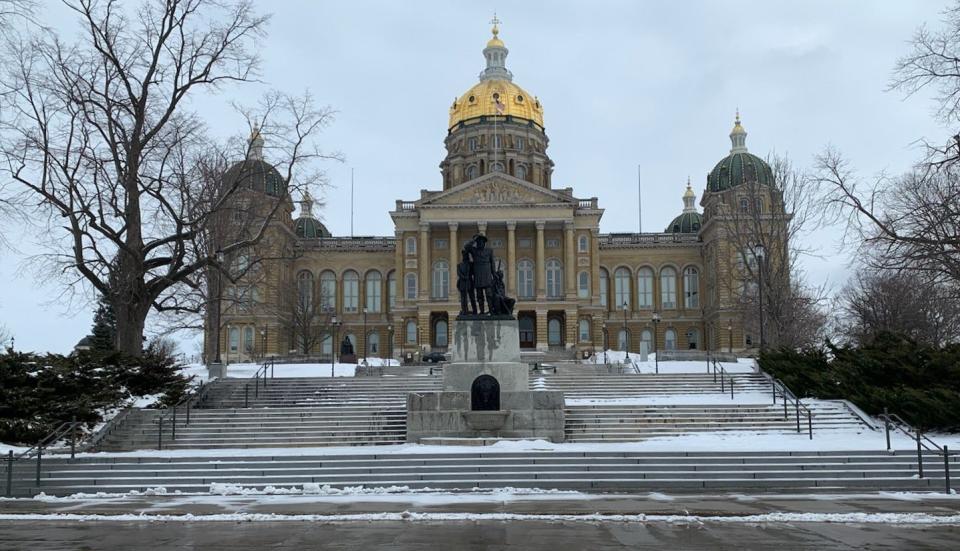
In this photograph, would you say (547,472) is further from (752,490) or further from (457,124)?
(457,124)

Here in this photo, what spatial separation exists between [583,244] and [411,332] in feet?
52.2

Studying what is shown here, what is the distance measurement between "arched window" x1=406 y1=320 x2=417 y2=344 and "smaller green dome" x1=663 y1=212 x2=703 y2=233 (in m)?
35.5

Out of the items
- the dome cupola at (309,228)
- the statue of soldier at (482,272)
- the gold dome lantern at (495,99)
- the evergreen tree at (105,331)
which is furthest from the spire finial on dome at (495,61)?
the statue of soldier at (482,272)

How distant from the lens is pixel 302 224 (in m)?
88.2

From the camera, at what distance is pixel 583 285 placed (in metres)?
70.4

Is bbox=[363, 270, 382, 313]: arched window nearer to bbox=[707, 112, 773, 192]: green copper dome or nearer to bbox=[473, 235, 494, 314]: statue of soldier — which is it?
bbox=[707, 112, 773, 192]: green copper dome

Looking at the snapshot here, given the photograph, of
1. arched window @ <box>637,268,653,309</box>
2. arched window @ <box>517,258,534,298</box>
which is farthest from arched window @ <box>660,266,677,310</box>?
arched window @ <box>517,258,534,298</box>

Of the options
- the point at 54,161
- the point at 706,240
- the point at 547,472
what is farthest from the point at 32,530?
the point at 706,240

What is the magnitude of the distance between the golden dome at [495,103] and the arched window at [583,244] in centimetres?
1931

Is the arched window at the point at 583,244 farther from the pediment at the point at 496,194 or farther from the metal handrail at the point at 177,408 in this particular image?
the metal handrail at the point at 177,408

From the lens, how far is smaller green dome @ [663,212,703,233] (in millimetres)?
91438

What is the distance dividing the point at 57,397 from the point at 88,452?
9.55 ft

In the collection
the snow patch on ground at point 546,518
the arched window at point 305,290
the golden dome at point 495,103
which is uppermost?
the golden dome at point 495,103

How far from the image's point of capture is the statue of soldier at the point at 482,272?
2116cm
